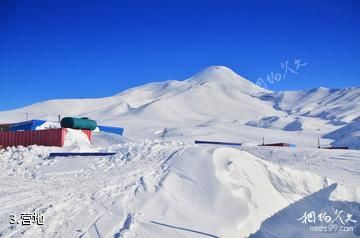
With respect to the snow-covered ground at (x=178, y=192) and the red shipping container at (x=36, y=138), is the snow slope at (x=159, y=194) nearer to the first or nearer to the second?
the snow-covered ground at (x=178, y=192)

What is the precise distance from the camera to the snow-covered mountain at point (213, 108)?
74.6 meters

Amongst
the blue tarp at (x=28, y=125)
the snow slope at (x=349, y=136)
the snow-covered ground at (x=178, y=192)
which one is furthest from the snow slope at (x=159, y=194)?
the snow slope at (x=349, y=136)

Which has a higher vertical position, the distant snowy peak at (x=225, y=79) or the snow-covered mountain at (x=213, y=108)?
the distant snowy peak at (x=225, y=79)

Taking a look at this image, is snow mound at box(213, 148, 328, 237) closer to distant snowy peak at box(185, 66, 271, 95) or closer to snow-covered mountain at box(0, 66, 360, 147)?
snow-covered mountain at box(0, 66, 360, 147)

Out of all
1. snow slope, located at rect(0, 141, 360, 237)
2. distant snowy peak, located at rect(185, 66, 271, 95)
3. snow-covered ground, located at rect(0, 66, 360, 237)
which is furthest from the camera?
distant snowy peak, located at rect(185, 66, 271, 95)

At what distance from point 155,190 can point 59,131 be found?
11.6 metres

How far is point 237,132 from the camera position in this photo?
1984 inches

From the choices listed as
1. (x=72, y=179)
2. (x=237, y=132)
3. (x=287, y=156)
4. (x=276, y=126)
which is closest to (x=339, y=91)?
(x=276, y=126)

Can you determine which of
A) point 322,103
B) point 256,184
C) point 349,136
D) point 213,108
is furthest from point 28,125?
point 322,103

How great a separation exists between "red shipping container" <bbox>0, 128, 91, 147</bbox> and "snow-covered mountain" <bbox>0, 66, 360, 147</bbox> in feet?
103

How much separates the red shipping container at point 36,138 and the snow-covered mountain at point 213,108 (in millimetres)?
31522

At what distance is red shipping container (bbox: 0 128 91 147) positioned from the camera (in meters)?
18.3

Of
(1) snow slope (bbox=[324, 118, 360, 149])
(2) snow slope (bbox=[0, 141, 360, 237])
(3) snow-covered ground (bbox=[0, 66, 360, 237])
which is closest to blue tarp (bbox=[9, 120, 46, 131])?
(3) snow-covered ground (bbox=[0, 66, 360, 237])

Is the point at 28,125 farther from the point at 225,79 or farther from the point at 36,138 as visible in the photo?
the point at 225,79
